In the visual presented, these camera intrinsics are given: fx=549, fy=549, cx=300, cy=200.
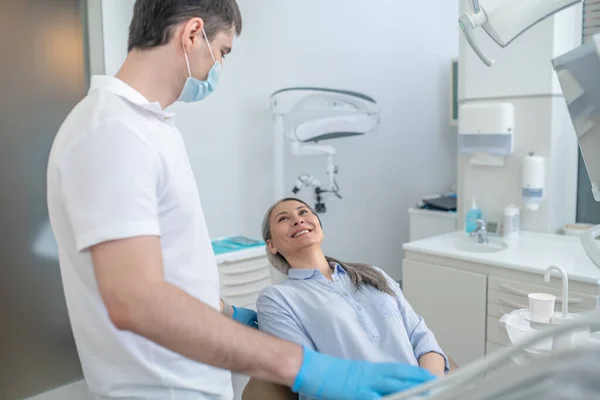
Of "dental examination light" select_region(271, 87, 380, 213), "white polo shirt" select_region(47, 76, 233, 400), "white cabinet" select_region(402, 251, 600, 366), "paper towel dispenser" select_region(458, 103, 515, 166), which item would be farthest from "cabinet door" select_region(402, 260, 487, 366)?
"white polo shirt" select_region(47, 76, 233, 400)

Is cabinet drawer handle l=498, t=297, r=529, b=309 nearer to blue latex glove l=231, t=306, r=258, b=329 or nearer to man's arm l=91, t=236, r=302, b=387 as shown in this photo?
blue latex glove l=231, t=306, r=258, b=329

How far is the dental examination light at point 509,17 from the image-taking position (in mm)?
1291

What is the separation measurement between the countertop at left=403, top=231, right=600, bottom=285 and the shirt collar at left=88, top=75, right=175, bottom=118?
1716 mm

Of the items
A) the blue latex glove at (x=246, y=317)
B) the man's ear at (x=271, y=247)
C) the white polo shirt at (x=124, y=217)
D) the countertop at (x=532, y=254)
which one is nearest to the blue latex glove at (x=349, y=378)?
the white polo shirt at (x=124, y=217)

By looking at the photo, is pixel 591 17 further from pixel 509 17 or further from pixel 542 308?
pixel 542 308

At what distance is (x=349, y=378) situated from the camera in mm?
863

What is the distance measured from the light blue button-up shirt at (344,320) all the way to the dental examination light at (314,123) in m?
1.28

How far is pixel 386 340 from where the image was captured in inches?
62.4

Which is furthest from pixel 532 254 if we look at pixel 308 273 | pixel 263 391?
pixel 263 391

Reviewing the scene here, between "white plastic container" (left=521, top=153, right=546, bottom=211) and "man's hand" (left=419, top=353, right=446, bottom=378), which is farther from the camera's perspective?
"white plastic container" (left=521, top=153, right=546, bottom=211)

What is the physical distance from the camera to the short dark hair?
106 cm

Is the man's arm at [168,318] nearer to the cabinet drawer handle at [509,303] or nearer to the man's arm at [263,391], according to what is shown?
the man's arm at [263,391]

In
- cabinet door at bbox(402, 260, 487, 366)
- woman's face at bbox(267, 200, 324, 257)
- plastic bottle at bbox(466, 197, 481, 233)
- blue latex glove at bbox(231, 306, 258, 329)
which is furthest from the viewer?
plastic bottle at bbox(466, 197, 481, 233)

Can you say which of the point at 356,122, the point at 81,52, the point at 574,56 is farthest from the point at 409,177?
the point at 574,56
